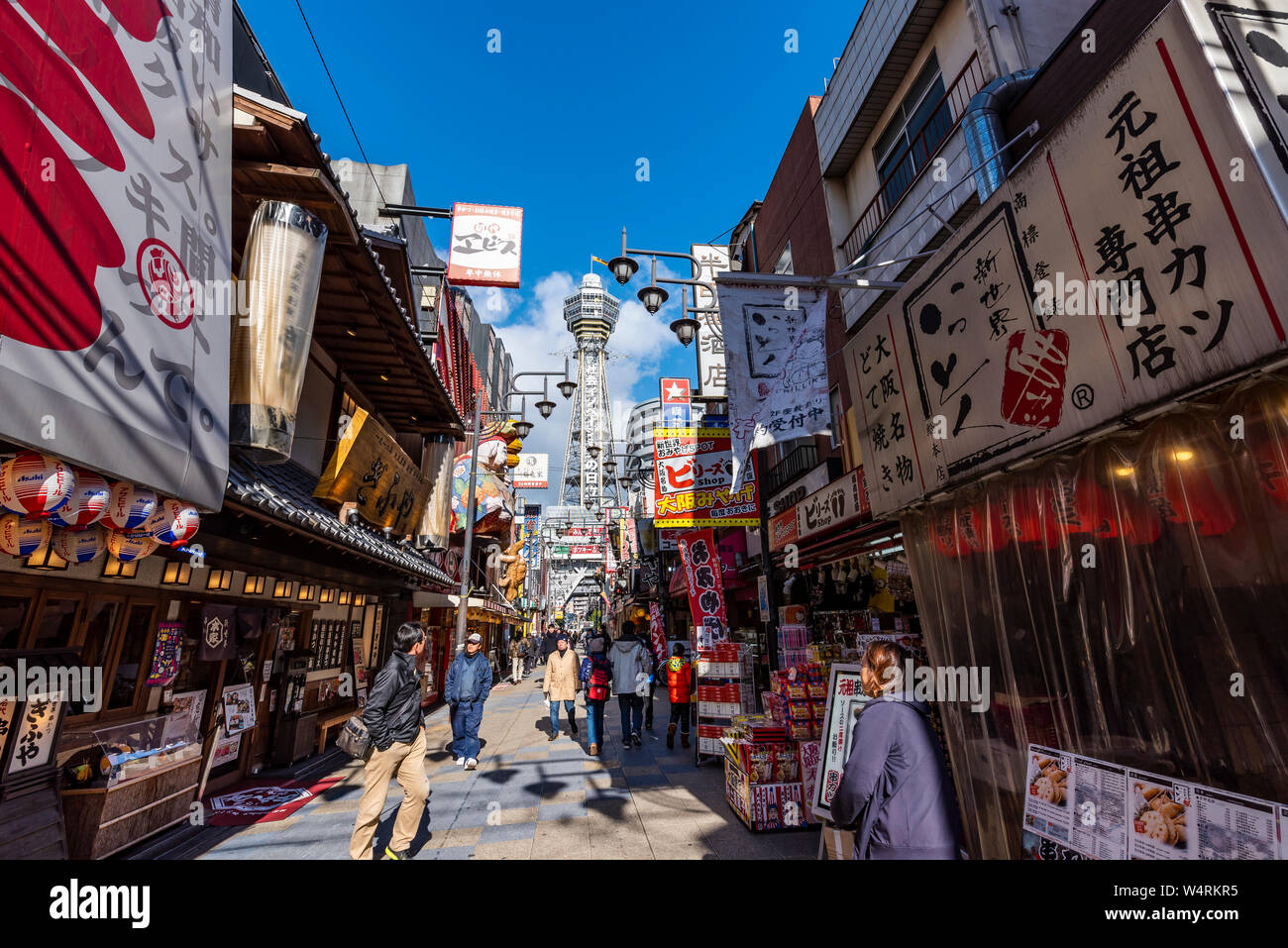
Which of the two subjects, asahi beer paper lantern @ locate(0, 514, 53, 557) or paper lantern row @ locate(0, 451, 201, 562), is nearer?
paper lantern row @ locate(0, 451, 201, 562)

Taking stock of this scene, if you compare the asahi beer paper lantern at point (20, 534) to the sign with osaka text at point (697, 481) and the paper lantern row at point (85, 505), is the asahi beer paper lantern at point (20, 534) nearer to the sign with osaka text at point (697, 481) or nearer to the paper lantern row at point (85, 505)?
the paper lantern row at point (85, 505)

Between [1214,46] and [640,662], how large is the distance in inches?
417

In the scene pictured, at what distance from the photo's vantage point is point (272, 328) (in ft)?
19.3

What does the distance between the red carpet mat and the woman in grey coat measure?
7.38 metres

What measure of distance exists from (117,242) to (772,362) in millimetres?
6811

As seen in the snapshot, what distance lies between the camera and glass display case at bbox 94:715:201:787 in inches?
213

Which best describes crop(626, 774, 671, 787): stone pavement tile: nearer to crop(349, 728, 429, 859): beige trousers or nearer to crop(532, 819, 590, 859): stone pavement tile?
crop(532, 819, 590, 859): stone pavement tile

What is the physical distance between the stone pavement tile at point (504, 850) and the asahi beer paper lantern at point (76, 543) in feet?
14.6

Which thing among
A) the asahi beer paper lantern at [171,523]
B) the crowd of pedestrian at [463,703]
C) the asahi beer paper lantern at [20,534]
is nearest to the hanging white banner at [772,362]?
the crowd of pedestrian at [463,703]

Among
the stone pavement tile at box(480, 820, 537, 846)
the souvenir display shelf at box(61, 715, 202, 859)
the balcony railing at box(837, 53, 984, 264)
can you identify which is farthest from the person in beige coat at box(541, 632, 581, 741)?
the balcony railing at box(837, 53, 984, 264)

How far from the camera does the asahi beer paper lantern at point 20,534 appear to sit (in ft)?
11.4

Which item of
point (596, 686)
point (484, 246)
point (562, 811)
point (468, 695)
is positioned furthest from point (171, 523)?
point (484, 246)

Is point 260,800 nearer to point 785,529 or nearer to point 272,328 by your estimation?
point 272,328
